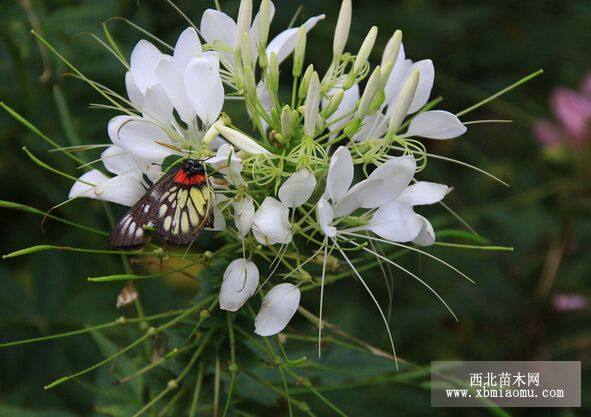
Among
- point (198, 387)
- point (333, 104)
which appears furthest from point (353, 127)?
point (198, 387)

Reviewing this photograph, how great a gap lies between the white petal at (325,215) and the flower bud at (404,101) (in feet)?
0.54

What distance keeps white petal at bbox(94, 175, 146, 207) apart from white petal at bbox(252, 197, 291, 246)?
20 cm

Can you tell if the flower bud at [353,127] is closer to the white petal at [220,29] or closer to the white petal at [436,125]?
the white petal at [436,125]

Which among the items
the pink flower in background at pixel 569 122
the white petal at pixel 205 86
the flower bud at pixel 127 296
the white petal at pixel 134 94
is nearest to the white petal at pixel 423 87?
the white petal at pixel 205 86

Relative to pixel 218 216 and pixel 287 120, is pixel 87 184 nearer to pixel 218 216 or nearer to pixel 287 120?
pixel 218 216

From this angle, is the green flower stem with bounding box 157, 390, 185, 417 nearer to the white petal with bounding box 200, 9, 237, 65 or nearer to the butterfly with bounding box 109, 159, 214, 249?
the butterfly with bounding box 109, 159, 214, 249

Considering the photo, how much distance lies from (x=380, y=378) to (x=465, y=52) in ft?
→ 4.67

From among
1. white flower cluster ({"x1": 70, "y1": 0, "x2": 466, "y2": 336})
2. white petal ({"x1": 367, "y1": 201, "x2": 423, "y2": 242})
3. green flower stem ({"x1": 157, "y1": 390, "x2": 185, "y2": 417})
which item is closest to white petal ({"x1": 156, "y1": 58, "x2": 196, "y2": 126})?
white flower cluster ({"x1": 70, "y1": 0, "x2": 466, "y2": 336})

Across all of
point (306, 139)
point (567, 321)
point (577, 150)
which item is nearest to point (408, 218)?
point (306, 139)

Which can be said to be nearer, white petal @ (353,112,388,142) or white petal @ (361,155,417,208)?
white petal @ (361,155,417,208)

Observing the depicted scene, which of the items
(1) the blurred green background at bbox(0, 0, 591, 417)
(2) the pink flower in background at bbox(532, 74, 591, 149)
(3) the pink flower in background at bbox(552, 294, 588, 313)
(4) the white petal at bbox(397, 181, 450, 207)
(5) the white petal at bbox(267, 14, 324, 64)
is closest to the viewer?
(4) the white petal at bbox(397, 181, 450, 207)

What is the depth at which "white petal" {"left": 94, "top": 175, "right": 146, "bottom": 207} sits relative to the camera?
1.11 metres

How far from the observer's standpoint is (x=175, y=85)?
1.11 meters

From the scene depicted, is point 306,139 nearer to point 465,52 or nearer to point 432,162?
point 432,162
